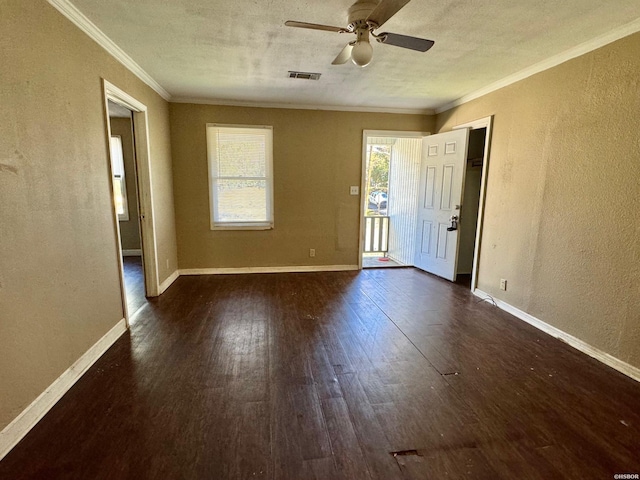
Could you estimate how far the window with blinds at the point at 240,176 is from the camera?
14.8ft

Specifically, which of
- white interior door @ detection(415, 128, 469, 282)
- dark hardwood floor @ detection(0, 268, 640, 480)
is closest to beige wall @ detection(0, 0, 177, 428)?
dark hardwood floor @ detection(0, 268, 640, 480)

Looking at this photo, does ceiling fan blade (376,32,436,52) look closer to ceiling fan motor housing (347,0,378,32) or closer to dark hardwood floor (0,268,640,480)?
ceiling fan motor housing (347,0,378,32)

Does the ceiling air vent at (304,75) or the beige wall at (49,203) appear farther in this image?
the ceiling air vent at (304,75)

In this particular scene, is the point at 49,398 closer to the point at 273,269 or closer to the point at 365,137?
the point at 273,269

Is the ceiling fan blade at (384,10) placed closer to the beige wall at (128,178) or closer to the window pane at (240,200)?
the window pane at (240,200)

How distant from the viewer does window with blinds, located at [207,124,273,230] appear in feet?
14.8

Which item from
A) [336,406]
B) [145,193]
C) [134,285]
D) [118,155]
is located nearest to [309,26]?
[336,406]

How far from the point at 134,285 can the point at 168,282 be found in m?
0.46

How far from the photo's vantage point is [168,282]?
13.7ft

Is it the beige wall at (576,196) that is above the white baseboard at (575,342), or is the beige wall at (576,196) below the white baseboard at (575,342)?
above

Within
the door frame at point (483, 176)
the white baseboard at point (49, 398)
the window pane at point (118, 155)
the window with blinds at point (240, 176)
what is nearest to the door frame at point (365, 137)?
the door frame at point (483, 176)

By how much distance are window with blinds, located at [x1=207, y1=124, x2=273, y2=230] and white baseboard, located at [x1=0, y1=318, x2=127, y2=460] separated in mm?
2391

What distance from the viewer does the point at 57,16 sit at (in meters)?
1.97

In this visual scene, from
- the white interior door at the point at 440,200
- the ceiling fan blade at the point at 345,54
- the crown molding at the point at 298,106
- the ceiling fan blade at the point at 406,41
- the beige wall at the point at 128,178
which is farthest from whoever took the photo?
the beige wall at the point at 128,178
